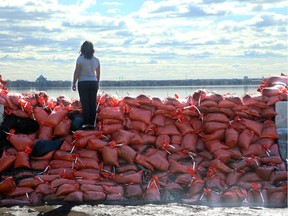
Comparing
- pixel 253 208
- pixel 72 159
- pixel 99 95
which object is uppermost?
pixel 99 95

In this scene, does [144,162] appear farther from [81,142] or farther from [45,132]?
[45,132]

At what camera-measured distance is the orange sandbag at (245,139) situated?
30.3ft

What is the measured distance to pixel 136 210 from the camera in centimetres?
790

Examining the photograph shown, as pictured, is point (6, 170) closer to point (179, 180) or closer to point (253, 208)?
point (179, 180)

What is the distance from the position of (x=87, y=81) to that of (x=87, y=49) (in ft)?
1.54

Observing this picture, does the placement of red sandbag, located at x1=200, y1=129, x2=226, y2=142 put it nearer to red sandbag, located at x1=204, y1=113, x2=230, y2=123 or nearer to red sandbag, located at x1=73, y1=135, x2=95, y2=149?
red sandbag, located at x1=204, y1=113, x2=230, y2=123

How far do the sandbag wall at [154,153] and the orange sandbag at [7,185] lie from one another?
0.01 meters

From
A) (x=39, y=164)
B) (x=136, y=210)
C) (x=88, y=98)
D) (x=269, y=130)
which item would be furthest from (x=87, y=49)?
(x=269, y=130)

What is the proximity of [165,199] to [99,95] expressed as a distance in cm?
220

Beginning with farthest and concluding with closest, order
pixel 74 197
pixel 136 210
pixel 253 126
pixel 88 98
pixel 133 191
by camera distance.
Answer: pixel 253 126
pixel 88 98
pixel 133 191
pixel 74 197
pixel 136 210

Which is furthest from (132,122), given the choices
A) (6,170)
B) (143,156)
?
(6,170)

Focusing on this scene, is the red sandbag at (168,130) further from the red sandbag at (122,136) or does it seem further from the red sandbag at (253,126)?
the red sandbag at (253,126)

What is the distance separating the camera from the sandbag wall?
8.53 metres

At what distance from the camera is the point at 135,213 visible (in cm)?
773
